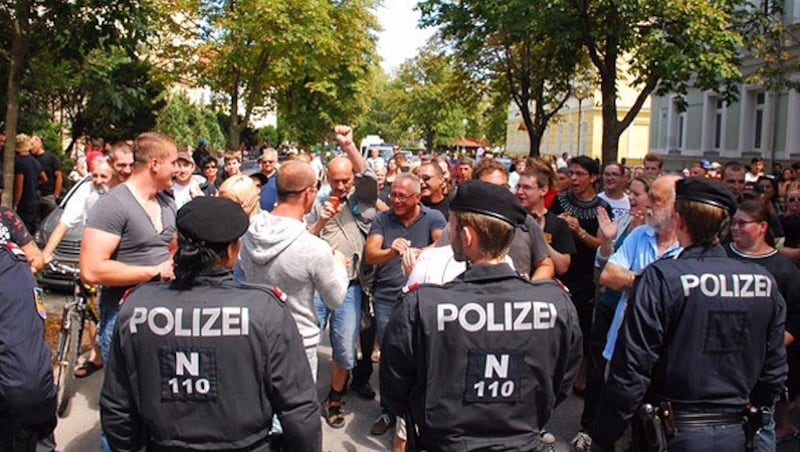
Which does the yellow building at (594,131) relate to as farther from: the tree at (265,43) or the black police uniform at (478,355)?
the black police uniform at (478,355)

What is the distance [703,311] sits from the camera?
124 inches

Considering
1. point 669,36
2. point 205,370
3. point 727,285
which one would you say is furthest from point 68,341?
point 669,36

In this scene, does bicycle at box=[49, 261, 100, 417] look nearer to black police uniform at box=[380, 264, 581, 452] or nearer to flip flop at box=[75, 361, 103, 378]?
flip flop at box=[75, 361, 103, 378]

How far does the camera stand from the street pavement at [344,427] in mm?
5191

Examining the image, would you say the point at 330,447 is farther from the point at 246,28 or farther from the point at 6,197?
the point at 246,28

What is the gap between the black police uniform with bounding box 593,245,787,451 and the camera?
3.16 m

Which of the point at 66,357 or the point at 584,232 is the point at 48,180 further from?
the point at 584,232

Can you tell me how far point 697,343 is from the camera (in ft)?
10.4

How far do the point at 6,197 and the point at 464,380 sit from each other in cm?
662

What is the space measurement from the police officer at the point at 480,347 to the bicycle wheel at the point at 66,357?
3.48m

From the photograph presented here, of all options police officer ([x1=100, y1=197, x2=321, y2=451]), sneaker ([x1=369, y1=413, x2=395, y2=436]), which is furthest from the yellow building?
police officer ([x1=100, y1=197, x2=321, y2=451])

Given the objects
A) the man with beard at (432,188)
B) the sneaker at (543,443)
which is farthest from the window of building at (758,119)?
the sneaker at (543,443)

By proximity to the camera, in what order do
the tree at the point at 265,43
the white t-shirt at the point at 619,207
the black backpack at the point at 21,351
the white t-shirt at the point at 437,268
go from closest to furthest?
1. the black backpack at the point at 21,351
2. the white t-shirt at the point at 437,268
3. the white t-shirt at the point at 619,207
4. the tree at the point at 265,43

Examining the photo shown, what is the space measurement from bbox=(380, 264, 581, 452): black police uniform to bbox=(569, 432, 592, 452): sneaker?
2.64 m
